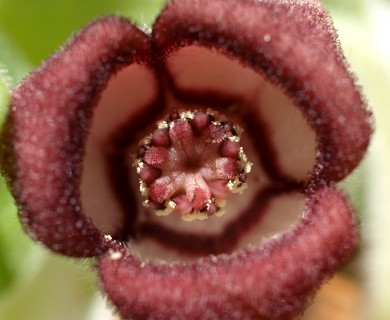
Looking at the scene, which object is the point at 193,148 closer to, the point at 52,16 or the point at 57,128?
the point at 57,128

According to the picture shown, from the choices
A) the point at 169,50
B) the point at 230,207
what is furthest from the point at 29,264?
the point at 169,50

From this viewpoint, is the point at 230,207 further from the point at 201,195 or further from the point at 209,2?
the point at 209,2


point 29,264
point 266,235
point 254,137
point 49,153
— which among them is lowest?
point 29,264

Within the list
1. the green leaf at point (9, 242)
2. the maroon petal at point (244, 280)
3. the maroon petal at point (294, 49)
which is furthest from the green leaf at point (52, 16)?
the maroon petal at point (244, 280)

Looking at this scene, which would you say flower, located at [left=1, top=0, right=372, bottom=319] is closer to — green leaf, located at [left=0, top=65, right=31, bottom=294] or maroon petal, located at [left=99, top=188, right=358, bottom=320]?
maroon petal, located at [left=99, top=188, right=358, bottom=320]

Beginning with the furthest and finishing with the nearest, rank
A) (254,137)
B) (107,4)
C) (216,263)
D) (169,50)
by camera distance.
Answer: (107,4)
(254,137)
(169,50)
(216,263)

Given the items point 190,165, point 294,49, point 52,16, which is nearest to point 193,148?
point 190,165

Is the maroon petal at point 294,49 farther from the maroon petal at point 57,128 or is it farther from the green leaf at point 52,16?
the green leaf at point 52,16
